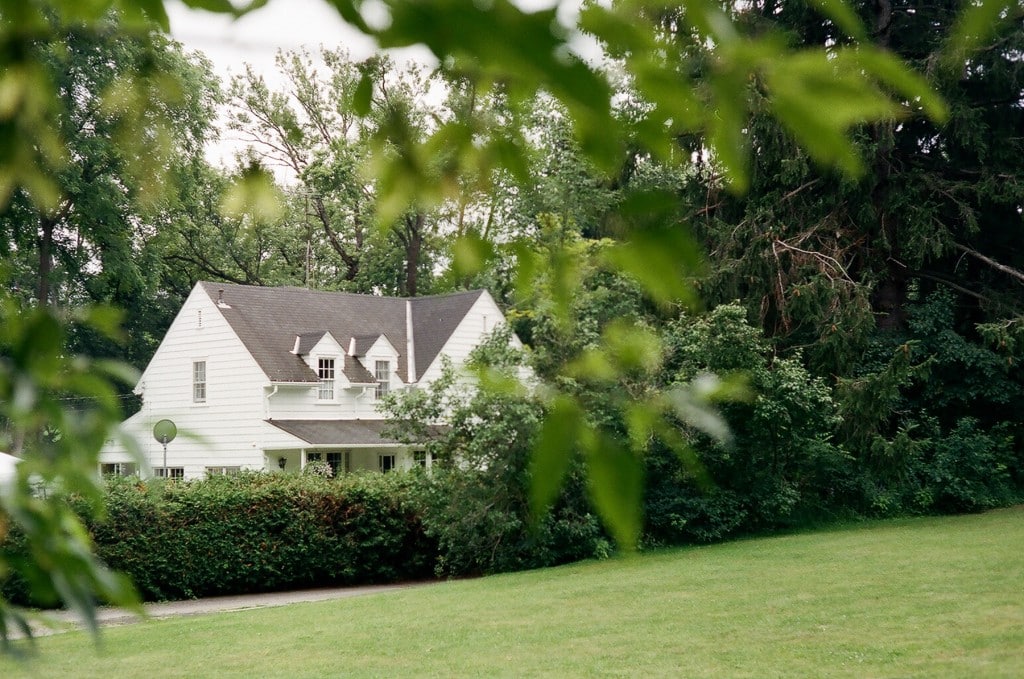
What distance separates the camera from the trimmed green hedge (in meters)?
13.5

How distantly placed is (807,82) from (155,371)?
2526cm

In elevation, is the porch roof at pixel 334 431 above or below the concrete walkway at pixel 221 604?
above

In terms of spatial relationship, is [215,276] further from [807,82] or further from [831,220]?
[807,82]

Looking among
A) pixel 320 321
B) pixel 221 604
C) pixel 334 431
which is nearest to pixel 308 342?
pixel 320 321

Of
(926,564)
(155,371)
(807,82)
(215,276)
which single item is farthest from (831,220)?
(215,276)

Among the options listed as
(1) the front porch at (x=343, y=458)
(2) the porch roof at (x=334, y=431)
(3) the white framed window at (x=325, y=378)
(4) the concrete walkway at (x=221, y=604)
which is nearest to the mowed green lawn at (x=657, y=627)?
(4) the concrete walkway at (x=221, y=604)

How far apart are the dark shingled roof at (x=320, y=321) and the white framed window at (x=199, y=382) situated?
150 cm

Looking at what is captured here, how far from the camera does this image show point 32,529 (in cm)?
114

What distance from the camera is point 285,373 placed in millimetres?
23188

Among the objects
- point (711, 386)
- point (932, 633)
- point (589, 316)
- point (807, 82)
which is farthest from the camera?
point (589, 316)

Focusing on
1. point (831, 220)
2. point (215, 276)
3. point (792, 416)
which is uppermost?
point (215, 276)

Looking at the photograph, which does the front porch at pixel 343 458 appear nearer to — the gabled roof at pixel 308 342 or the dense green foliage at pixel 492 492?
the gabled roof at pixel 308 342

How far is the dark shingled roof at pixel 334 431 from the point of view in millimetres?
22578

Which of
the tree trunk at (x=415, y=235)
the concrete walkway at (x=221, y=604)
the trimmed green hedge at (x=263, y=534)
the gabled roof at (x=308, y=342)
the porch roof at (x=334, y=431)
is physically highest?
the gabled roof at (x=308, y=342)
